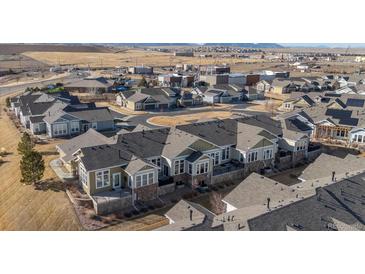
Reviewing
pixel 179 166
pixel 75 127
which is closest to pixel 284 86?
pixel 75 127

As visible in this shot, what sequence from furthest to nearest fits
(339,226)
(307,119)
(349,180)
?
(307,119) < (349,180) < (339,226)

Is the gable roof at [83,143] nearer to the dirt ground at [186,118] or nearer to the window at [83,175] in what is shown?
the window at [83,175]

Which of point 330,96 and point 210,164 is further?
point 330,96

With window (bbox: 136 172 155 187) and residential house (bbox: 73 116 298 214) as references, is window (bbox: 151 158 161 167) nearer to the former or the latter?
residential house (bbox: 73 116 298 214)

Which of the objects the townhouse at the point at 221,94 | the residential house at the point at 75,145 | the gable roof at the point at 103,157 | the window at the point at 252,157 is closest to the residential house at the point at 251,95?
the townhouse at the point at 221,94

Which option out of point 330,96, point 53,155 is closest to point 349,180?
point 53,155

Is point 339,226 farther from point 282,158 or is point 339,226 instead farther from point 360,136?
point 360,136

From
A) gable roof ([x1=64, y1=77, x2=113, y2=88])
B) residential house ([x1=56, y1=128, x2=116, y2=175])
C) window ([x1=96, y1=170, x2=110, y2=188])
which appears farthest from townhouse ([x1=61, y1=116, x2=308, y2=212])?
gable roof ([x1=64, y1=77, x2=113, y2=88])
